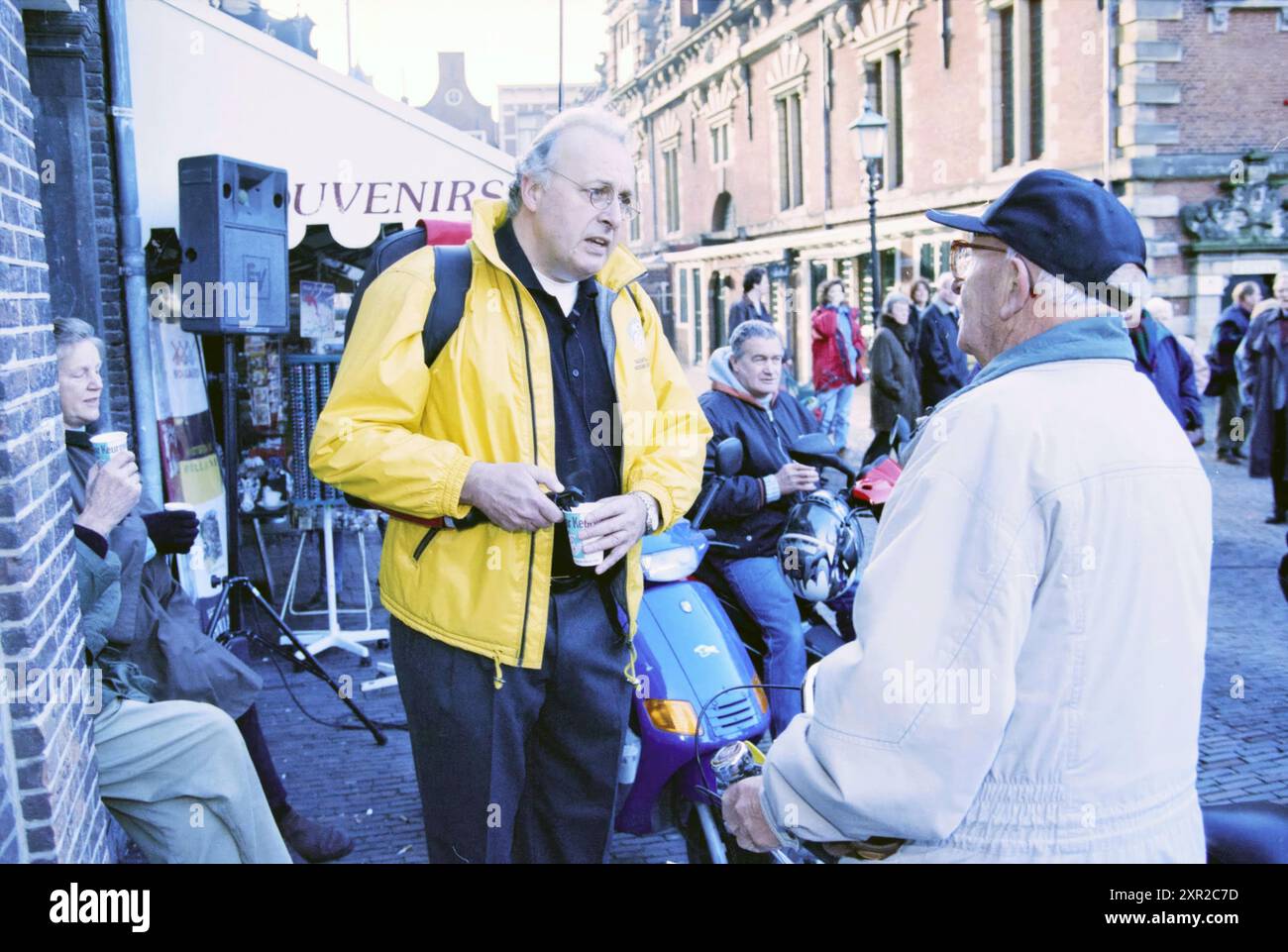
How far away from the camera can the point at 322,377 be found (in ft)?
23.3

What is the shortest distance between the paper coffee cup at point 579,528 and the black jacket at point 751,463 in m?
1.54

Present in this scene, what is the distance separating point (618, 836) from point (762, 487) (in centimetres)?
138

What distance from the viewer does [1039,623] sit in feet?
5.17

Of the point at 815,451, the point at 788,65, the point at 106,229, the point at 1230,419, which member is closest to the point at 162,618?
the point at 815,451

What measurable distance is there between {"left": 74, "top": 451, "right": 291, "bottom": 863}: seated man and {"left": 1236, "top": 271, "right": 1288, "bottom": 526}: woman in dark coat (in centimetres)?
869

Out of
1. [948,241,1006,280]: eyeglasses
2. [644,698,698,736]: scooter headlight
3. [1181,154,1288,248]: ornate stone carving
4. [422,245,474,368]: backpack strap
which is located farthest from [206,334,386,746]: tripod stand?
[1181,154,1288,248]: ornate stone carving

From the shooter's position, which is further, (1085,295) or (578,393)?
(578,393)

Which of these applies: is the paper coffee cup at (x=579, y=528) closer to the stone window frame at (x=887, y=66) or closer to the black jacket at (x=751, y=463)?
the black jacket at (x=751, y=463)

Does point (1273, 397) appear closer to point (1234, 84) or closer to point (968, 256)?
point (968, 256)

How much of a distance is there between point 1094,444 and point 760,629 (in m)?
2.53

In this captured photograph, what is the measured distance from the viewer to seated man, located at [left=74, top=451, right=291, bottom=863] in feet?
9.69

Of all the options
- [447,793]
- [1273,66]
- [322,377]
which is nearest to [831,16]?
[1273,66]

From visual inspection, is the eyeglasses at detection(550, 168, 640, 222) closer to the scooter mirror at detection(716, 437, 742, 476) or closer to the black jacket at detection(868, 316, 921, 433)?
the scooter mirror at detection(716, 437, 742, 476)
